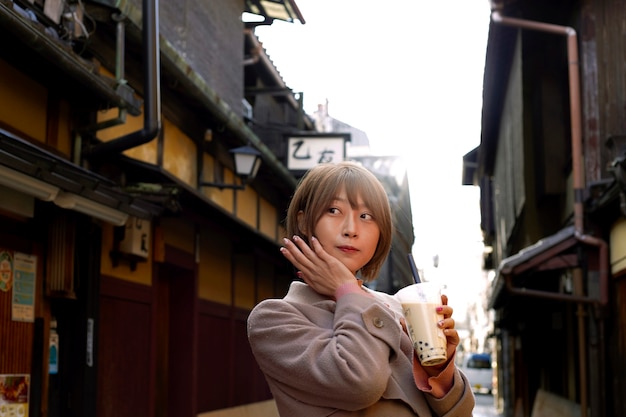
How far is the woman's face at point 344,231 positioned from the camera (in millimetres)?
2652

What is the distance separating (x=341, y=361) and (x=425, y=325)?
9.3 inches

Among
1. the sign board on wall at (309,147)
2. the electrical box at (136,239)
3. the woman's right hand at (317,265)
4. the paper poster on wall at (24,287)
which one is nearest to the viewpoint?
the woman's right hand at (317,265)

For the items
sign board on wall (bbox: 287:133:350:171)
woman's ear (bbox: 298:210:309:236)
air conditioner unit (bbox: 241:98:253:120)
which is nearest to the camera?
woman's ear (bbox: 298:210:309:236)

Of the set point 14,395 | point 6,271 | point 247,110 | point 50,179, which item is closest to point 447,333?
point 50,179

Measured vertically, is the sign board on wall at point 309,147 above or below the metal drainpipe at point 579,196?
above

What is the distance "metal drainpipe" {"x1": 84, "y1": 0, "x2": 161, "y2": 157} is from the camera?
362 inches

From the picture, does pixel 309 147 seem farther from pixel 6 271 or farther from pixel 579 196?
pixel 6 271

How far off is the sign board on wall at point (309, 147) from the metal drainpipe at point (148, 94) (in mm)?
8965

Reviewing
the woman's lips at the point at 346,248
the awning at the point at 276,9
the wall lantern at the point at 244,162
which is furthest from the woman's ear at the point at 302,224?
the awning at the point at 276,9

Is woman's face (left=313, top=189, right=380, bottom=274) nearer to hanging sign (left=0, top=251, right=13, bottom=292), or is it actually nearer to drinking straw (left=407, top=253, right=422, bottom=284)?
drinking straw (left=407, top=253, right=422, bottom=284)

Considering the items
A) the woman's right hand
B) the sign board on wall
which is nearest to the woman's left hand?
the woman's right hand

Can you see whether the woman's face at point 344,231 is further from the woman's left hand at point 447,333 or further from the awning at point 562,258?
the awning at point 562,258

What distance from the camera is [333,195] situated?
2662 mm

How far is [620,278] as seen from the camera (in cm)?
1216
